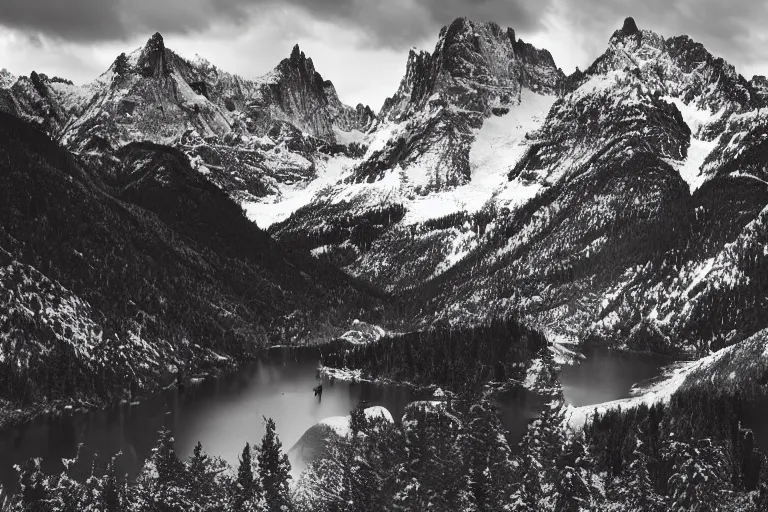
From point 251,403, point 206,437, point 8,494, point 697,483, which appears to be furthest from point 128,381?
point 697,483

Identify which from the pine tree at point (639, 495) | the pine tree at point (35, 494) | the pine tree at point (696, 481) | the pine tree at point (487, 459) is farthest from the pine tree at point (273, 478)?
the pine tree at point (696, 481)

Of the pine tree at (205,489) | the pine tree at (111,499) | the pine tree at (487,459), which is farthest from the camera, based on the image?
the pine tree at (205,489)

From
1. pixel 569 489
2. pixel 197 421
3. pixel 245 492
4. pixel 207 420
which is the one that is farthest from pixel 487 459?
pixel 207 420

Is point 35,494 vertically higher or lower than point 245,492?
higher

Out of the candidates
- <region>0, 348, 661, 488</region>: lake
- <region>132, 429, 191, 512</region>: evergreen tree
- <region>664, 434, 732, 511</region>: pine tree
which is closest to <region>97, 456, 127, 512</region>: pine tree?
<region>132, 429, 191, 512</region>: evergreen tree

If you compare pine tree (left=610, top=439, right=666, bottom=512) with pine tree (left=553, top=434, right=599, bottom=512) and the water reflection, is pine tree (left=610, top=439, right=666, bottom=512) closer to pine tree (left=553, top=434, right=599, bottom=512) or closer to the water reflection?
pine tree (left=553, top=434, right=599, bottom=512)

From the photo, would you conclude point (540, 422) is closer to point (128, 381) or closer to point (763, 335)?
point (763, 335)

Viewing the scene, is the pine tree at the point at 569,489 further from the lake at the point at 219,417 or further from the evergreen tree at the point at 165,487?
the lake at the point at 219,417

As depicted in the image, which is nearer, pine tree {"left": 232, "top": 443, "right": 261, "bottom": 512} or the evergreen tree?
the evergreen tree

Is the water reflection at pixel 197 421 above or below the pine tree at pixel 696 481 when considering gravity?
above

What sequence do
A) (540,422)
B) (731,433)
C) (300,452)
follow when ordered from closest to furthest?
(540,422)
(300,452)
(731,433)

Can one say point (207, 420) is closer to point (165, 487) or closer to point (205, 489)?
point (205, 489)
